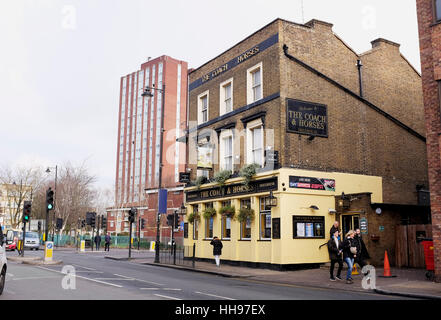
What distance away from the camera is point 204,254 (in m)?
26.4

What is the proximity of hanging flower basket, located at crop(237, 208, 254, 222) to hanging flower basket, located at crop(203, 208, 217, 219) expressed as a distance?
9.39ft

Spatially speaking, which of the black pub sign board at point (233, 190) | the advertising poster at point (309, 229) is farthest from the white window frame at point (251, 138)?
the advertising poster at point (309, 229)

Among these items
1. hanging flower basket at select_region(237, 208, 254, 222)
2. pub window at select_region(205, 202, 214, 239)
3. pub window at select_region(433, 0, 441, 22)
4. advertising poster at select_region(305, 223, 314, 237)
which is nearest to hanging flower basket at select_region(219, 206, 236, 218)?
hanging flower basket at select_region(237, 208, 254, 222)

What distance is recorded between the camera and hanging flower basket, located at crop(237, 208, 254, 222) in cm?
2219

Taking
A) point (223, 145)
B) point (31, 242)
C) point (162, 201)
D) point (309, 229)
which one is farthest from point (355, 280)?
point (31, 242)

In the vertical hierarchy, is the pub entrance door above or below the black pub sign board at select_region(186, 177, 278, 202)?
below

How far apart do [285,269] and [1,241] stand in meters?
12.7

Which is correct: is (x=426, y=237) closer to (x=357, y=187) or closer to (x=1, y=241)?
(x=357, y=187)

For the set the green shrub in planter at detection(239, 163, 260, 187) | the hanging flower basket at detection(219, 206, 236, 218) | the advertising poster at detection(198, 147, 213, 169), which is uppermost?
the advertising poster at detection(198, 147, 213, 169)

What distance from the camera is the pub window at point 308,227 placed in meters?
20.7

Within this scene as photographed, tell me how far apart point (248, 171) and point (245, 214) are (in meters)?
2.18

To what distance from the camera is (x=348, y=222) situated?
21734 millimetres

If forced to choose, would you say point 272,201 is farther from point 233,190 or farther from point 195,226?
point 195,226

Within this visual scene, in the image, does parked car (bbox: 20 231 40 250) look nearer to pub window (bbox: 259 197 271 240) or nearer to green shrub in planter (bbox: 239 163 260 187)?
green shrub in planter (bbox: 239 163 260 187)
